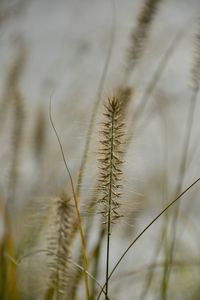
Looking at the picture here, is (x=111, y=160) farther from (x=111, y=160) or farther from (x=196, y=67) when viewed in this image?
(x=196, y=67)

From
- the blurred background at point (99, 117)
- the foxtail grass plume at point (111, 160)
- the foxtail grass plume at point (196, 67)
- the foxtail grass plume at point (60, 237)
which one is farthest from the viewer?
the blurred background at point (99, 117)

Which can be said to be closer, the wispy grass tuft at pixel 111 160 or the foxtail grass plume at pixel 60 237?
the wispy grass tuft at pixel 111 160

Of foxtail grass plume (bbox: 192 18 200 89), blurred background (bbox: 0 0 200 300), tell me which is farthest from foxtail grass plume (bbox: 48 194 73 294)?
foxtail grass plume (bbox: 192 18 200 89)

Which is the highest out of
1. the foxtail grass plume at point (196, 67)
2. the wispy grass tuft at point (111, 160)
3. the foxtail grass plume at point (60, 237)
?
the foxtail grass plume at point (196, 67)

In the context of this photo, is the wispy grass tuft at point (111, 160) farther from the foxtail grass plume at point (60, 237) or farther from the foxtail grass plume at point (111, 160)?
the foxtail grass plume at point (60, 237)

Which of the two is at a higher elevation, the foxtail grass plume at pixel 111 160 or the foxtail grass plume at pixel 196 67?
the foxtail grass plume at pixel 196 67

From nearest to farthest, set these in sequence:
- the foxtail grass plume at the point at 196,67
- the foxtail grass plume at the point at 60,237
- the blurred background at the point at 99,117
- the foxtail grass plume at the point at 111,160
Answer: the foxtail grass plume at the point at 111,160 → the foxtail grass plume at the point at 60,237 → the foxtail grass plume at the point at 196,67 → the blurred background at the point at 99,117

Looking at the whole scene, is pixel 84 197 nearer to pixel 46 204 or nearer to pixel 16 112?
pixel 46 204

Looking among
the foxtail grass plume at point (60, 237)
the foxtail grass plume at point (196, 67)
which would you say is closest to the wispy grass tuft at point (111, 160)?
the foxtail grass plume at point (60, 237)

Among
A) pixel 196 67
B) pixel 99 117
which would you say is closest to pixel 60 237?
pixel 99 117

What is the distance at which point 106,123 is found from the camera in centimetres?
83

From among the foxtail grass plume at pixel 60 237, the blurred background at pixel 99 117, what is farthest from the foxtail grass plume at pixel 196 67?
the foxtail grass plume at pixel 60 237

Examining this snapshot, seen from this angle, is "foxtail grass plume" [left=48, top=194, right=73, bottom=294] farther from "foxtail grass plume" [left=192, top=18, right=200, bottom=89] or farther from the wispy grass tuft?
"foxtail grass plume" [left=192, top=18, right=200, bottom=89]

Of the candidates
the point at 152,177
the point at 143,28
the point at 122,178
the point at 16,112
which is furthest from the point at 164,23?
the point at 122,178
